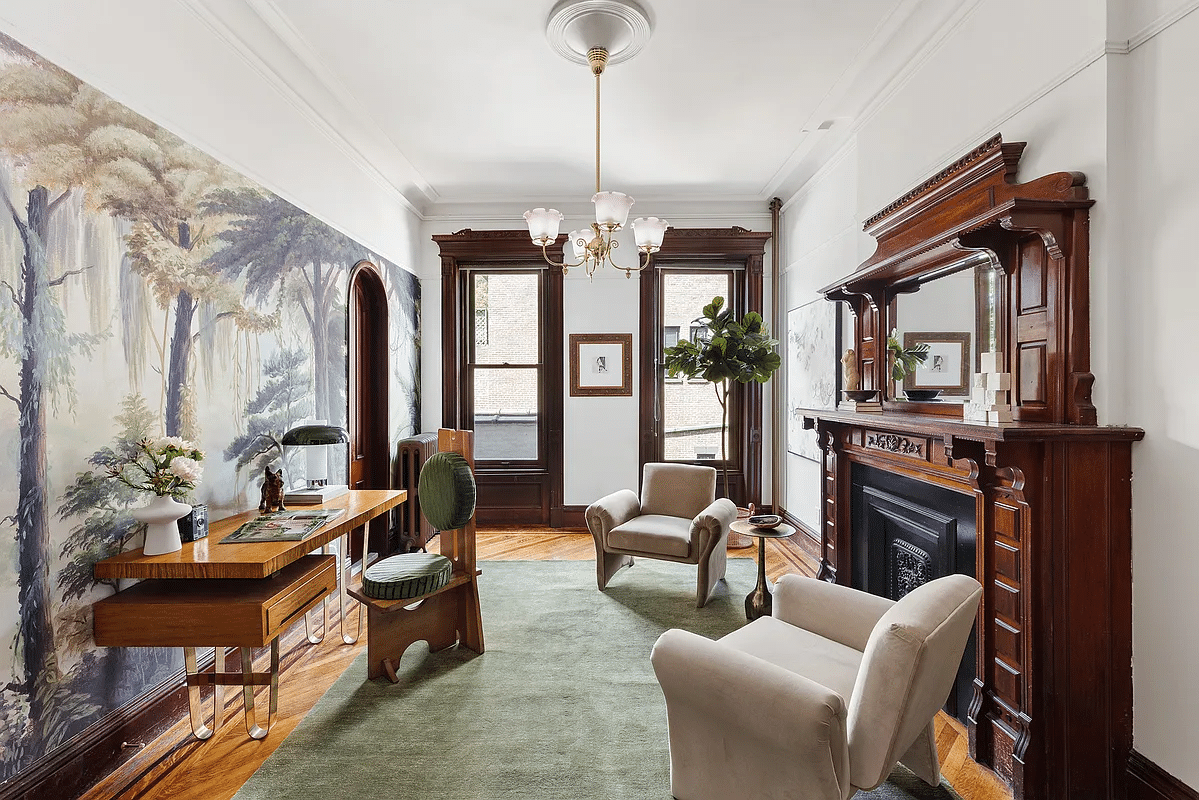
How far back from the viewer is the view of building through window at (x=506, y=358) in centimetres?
601

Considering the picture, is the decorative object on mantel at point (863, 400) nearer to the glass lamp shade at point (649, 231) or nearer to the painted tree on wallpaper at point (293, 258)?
the glass lamp shade at point (649, 231)

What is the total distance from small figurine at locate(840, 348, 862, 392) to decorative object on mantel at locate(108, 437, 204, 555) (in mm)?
3203

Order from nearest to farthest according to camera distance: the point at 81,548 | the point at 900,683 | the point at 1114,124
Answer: the point at 900,683, the point at 1114,124, the point at 81,548

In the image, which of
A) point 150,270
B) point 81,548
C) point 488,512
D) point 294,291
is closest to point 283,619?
point 81,548

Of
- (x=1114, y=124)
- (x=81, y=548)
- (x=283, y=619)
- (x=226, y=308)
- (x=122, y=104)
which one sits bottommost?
(x=283, y=619)

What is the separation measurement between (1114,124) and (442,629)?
3.40 m

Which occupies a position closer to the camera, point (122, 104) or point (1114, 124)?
point (1114, 124)

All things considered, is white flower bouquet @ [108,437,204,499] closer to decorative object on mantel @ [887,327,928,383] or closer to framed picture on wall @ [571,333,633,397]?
decorative object on mantel @ [887,327,928,383]

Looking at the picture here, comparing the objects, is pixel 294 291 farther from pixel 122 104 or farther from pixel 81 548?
pixel 81 548

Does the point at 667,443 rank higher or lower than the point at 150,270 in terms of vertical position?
lower

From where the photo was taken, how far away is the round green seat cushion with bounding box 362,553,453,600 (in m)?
2.77

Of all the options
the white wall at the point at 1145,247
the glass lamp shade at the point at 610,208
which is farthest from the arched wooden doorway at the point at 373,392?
the white wall at the point at 1145,247

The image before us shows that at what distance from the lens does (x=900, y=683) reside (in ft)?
5.16

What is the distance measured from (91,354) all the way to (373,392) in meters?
2.77
